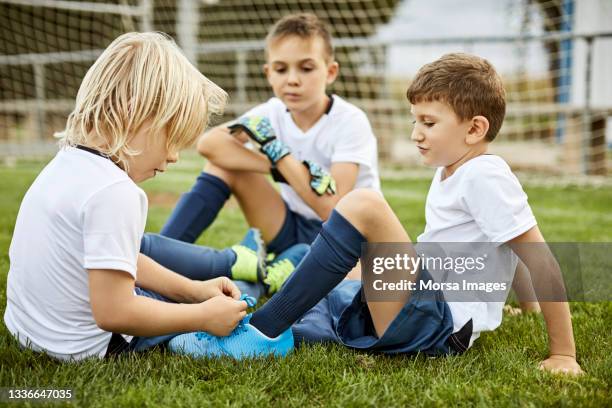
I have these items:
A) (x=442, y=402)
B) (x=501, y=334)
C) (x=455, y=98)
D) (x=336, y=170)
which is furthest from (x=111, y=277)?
(x=336, y=170)

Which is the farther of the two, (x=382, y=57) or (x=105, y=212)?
(x=382, y=57)

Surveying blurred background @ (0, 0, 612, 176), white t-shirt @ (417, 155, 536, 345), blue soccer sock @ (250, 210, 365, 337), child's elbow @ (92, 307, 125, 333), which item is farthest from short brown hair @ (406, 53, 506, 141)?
blurred background @ (0, 0, 612, 176)

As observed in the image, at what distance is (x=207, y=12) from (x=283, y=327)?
1170 cm

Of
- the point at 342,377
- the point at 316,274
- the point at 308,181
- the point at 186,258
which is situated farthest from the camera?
the point at 308,181

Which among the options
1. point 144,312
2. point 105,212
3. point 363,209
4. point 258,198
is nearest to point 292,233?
point 258,198

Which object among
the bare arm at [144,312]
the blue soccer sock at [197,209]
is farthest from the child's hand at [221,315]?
the blue soccer sock at [197,209]

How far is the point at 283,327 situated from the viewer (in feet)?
5.49

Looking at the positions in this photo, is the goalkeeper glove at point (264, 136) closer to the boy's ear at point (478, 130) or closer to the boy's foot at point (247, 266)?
the boy's foot at point (247, 266)

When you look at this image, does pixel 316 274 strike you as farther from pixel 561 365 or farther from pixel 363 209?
pixel 561 365

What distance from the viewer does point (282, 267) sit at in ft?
7.73

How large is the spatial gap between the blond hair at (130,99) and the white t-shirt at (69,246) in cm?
6

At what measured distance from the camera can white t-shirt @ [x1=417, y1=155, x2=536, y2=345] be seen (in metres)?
1.52

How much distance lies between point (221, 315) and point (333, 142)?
3.89 feet

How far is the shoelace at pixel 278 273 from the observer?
2.28 meters
